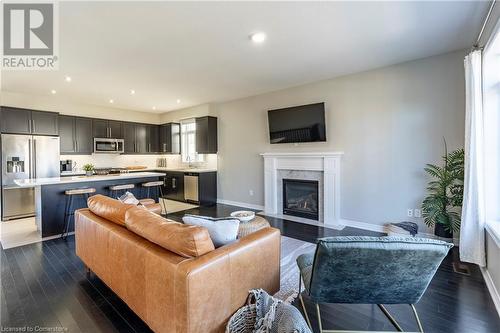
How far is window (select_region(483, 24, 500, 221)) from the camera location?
253cm

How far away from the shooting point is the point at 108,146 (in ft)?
21.9

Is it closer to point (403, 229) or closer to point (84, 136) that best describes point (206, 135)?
point (84, 136)

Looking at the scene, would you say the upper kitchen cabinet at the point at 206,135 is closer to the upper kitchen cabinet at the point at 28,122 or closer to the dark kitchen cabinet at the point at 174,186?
the dark kitchen cabinet at the point at 174,186

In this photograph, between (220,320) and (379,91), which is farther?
(379,91)

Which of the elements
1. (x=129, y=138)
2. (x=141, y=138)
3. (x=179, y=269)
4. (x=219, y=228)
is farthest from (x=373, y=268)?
(x=141, y=138)

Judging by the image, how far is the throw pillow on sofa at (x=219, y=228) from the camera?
1.74m

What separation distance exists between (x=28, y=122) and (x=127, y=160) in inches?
104

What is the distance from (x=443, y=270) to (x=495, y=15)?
2662mm

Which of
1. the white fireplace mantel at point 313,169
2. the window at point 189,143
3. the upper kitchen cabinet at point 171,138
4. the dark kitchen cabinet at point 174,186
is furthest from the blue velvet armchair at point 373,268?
the upper kitchen cabinet at point 171,138

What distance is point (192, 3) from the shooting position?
2.26 meters

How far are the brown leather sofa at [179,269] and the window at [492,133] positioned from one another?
243cm

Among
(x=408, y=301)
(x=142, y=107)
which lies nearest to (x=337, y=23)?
(x=408, y=301)

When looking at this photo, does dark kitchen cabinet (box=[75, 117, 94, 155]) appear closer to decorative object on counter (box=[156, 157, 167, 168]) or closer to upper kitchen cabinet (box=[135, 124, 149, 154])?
upper kitchen cabinet (box=[135, 124, 149, 154])

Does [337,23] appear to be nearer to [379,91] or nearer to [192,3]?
[192,3]
